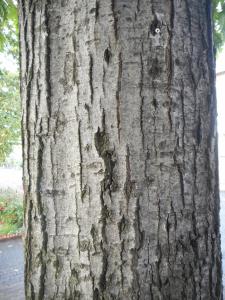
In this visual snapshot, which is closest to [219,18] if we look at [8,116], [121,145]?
[121,145]

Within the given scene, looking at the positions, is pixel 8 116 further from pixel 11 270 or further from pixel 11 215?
pixel 11 270

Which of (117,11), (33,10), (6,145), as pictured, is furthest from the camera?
(6,145)

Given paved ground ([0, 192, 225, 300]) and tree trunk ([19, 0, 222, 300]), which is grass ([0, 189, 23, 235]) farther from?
tree trunk ([19, 0, 222, 300])

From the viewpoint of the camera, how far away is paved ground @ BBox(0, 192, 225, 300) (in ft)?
16.3

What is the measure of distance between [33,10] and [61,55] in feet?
0.64

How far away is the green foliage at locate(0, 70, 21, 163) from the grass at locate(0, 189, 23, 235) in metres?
1.25

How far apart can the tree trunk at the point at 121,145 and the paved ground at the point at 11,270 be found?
4373 mm

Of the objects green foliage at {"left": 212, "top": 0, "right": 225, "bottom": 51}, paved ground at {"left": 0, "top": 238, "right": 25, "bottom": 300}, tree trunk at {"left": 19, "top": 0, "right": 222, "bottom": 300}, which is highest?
green foliage at {"left": 212, "top": 0, "right": 225, "bottom": 51}

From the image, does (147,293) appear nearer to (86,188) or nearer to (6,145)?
(86,188)

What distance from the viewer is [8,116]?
9320 millimetres

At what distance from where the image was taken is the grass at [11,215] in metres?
8.38

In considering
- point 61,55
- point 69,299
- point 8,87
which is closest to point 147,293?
point 69,299

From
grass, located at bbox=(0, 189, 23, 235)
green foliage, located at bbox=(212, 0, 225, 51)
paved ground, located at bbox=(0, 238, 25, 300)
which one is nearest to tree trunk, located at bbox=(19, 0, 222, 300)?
green foliage, located at bbox=(212, 0, 225, 51)

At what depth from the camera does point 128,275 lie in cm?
102
